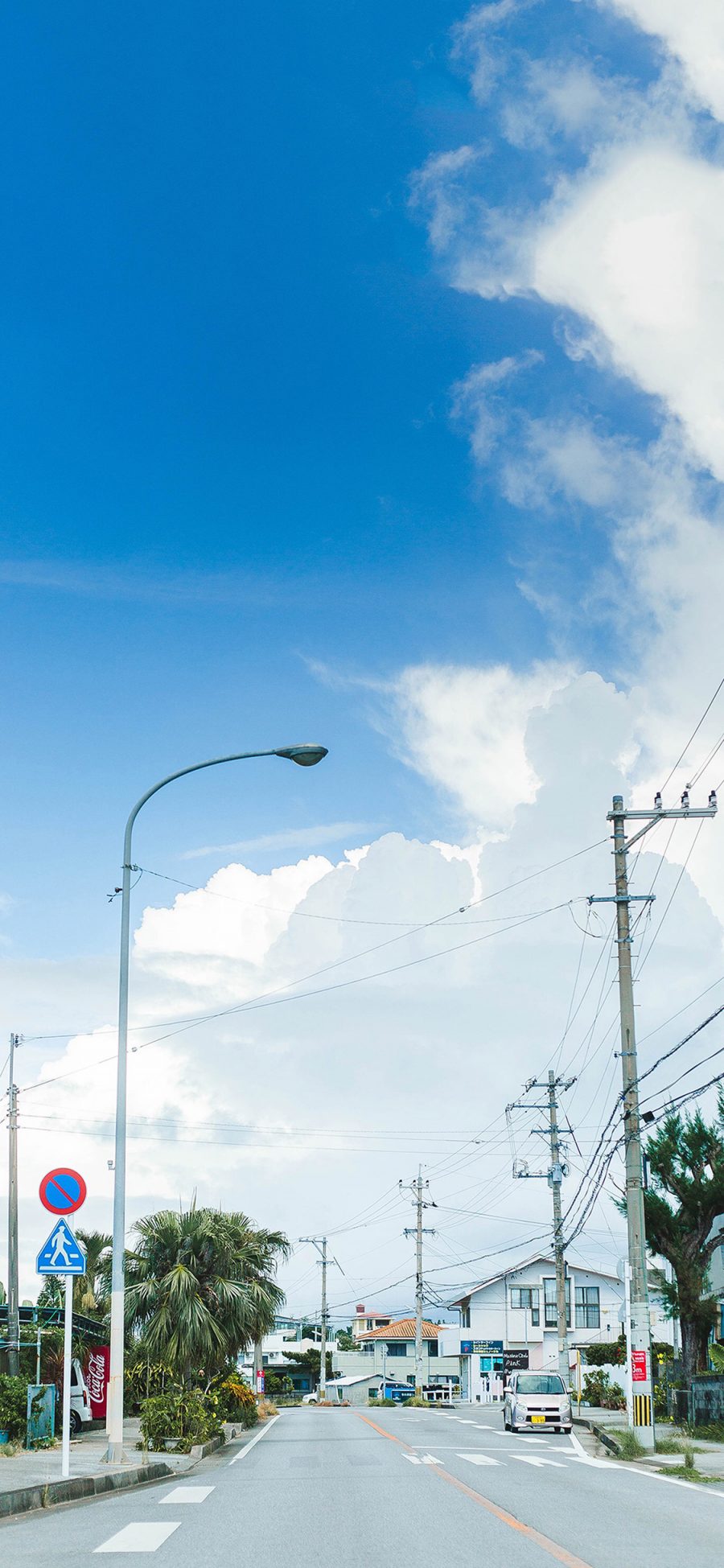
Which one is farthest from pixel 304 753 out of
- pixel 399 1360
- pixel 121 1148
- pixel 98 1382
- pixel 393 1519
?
pixel 399 1360

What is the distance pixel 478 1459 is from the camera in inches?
944

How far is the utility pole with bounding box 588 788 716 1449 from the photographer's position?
2569 centimetres

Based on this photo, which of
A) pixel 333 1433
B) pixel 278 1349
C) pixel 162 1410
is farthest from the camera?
pixel 278 1349

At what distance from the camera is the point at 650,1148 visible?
1587 inches

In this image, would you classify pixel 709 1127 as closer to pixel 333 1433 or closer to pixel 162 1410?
pixel 333 1433

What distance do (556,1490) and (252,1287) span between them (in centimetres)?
1930

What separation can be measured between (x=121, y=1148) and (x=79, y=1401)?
49.0 feet

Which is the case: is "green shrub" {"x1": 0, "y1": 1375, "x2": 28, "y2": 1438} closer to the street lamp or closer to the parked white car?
the street lamp

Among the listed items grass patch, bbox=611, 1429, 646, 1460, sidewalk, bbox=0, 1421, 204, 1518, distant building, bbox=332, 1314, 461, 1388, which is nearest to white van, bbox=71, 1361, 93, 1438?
sidewalk, bbox=0, 1421, 204, 1518

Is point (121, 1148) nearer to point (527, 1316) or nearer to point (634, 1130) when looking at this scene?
point (634, 1130)

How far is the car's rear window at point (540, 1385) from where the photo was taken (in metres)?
36.0

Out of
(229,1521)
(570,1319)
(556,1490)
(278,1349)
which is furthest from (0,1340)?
(278,1349)

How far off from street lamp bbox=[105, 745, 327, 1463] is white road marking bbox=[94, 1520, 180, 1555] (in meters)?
6.40

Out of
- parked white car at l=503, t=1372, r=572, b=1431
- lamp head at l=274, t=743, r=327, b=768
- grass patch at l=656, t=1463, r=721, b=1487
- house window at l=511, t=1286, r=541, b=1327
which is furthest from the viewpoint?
house window at l=511, t=1286, r=541, b=1327
